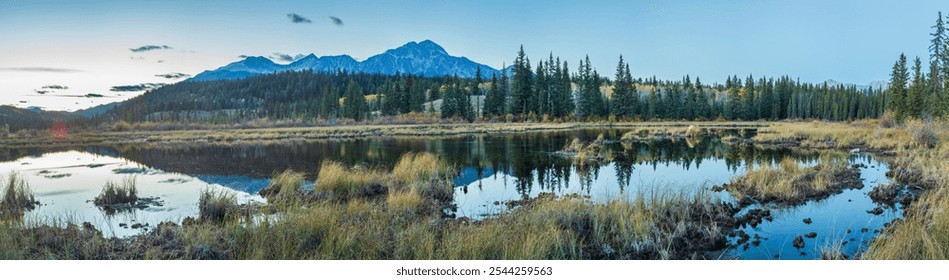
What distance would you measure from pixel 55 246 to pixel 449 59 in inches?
190

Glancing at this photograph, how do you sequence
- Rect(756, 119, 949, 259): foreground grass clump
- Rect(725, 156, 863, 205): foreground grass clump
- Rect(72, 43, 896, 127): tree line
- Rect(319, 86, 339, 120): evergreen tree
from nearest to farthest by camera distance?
Rect(756, 119, 949, 259): foreground grass clump, Rect(725, 156, 863, 205): foreground grass clump, Rect(72, 43, 896, 127): tree line, Rect(319, 86, 339, 120): evergreen tree

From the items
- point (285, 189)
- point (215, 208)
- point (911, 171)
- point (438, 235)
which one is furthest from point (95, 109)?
point (911, 171)

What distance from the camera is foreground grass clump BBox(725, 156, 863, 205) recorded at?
7551mm

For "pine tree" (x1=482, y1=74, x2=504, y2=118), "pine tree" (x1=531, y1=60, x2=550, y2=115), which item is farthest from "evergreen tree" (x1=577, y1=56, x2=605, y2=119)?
"pine tree" (x1=482, y1=74, x2=504, y2=118)

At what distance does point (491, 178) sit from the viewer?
10992 millimetres

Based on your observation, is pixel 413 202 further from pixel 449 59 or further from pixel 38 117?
pixel 38 117

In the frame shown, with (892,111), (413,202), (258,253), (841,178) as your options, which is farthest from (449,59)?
(892,111)

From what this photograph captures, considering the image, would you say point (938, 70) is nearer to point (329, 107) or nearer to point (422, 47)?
point (422, 47)

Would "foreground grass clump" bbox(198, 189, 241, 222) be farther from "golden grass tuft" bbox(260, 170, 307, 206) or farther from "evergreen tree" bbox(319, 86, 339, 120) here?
"evergreen tree" bbox(319, 86, 339, 120)

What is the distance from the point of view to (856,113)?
24.0 metres

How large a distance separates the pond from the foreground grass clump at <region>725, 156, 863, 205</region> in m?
A: 0.27

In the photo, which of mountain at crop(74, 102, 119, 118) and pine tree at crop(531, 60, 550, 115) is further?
pine tree at crop(531, 60, 550, 115)

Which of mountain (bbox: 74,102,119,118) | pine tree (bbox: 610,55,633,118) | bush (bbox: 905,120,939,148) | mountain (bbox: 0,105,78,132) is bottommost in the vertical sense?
bush (bbox: 905,120,939,148)

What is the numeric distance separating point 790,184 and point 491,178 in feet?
19.0
